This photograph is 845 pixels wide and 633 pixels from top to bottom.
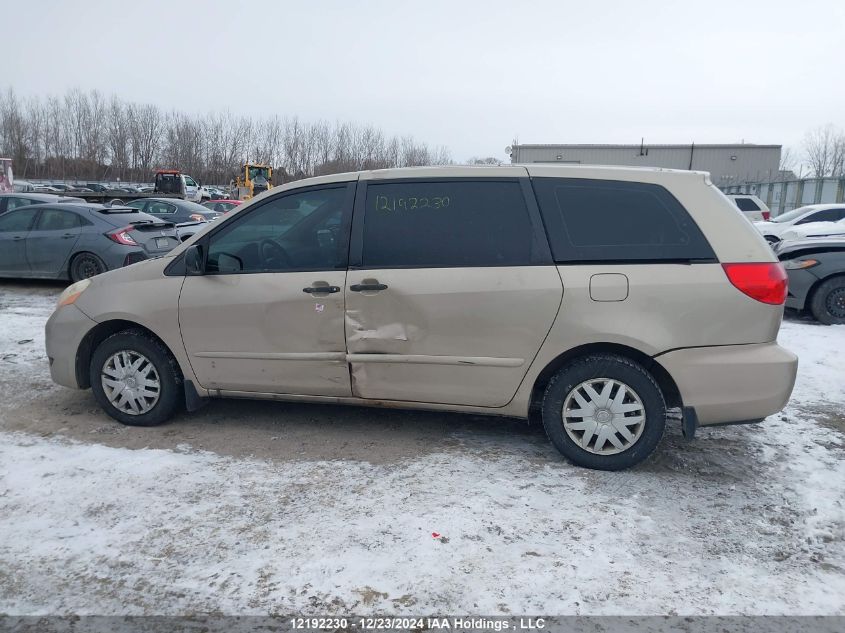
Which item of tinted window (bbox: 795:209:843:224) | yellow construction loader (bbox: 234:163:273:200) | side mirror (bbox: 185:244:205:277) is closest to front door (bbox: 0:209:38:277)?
side mirror (bbox: 185:244:205:277)

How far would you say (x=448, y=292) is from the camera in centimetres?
404

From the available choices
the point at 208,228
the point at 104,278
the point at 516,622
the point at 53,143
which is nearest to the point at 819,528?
the point at 516,622

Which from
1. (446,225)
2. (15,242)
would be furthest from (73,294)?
(15,242)

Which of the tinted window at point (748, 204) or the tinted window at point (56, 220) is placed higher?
the tinted window at point (748, 204)

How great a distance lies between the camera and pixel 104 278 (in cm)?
485

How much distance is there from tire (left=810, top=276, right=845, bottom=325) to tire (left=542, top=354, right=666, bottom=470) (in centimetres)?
592

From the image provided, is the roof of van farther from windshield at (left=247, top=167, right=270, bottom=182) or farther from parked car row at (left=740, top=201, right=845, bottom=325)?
windshield at (left=247, top=167, right=270, bottom=182)

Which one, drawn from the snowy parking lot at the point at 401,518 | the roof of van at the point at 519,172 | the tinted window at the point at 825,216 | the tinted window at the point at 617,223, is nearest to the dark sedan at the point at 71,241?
the snowy parking lot at the point at 401,518

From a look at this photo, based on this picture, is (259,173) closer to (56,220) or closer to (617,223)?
(56,220)

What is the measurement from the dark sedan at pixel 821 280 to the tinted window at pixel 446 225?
5914 mm

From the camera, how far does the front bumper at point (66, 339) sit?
4.77 metres

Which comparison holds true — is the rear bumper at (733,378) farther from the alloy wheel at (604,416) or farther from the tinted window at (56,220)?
the tinted window at (56,220)

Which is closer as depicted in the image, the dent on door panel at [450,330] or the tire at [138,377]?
the dent on door panel at [450,330]

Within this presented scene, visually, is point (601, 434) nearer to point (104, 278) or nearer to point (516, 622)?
point (516, 622)
